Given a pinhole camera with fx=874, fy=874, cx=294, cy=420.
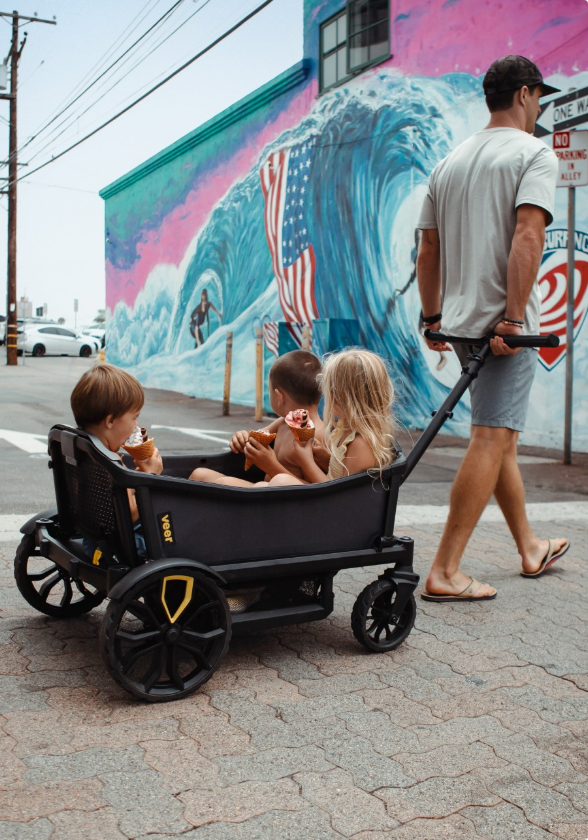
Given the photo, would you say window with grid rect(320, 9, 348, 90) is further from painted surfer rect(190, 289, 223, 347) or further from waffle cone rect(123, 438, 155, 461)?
waffle cone rect(123, 438, 155, 461)

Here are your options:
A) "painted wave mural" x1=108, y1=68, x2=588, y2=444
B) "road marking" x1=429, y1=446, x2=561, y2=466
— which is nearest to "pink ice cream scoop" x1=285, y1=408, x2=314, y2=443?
"painted wave mural" x1=108, y1=68, x2=588, y2=444

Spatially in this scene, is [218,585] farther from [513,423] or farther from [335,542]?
[513,423]

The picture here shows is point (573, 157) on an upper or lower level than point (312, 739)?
upper

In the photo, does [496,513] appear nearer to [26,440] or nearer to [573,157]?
[573,157]

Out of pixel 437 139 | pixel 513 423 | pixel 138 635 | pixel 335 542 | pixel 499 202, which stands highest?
pixel 437 139

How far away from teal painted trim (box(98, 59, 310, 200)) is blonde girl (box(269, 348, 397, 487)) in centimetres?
1147

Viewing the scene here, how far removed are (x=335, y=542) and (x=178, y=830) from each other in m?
1.31

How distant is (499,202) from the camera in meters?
3.76

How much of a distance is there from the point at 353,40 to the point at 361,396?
10.5m

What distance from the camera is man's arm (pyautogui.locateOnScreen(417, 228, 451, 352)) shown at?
4.12m

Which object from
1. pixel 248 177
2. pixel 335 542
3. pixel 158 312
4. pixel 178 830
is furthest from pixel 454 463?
pixel 158 312

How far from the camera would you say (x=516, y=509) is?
4.18 meters

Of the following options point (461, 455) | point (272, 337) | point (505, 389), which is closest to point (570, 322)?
point (461, 455)

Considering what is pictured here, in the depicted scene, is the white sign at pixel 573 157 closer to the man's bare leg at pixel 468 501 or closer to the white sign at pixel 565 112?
the white sign at pixel 565 112
